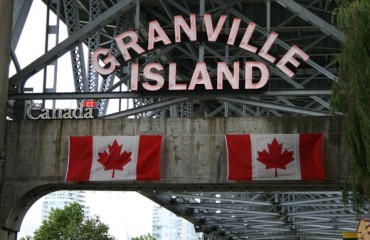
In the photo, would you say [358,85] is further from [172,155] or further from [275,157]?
[172,155]

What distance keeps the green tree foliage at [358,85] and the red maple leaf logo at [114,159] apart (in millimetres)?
8916

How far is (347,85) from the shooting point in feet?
→ 60.0

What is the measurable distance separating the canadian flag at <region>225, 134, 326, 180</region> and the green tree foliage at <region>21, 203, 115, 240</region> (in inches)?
1486

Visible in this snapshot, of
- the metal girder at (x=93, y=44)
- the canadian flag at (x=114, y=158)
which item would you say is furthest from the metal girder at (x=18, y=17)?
the canadian flag at (x=114, y=158)

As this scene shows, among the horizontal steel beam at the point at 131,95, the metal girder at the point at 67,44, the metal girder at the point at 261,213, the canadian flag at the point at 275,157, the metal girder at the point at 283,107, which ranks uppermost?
the metal girder at the point at 67,44

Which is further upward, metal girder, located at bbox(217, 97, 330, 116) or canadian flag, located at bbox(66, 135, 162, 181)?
metal girder, located at bbox(217, 97, 330, 116)

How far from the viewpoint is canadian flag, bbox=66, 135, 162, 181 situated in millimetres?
24672

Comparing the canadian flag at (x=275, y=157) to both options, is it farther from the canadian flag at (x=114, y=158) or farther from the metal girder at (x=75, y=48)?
the metal girder at (x=75, y=48)

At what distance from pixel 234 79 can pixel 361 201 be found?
8.15 meters

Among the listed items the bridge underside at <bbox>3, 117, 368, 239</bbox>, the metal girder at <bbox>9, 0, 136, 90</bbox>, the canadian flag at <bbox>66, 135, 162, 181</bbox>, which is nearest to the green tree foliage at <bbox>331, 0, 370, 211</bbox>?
the bridge underside at <bbox>3, 117, 368, 239</bbox>

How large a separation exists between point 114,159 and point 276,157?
213 inches

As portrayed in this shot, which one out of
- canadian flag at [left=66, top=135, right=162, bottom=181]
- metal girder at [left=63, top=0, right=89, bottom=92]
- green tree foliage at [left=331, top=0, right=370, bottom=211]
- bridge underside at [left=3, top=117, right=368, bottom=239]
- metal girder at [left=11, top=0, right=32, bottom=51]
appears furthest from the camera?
metal girder at [left=63, top=0, right=89, bottom=92]

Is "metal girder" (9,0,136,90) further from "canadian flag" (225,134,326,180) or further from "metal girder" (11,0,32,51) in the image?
"canadian flag" (225,134,326,180)

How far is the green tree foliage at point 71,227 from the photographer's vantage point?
60.3m
